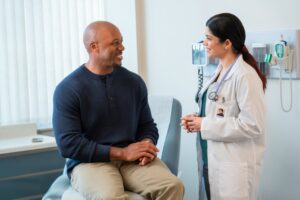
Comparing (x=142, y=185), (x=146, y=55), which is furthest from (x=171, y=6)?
(x=142, y=185)

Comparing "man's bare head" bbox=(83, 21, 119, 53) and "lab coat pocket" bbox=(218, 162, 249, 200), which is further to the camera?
"man's bare head" bbox=(83, 21, 119, 53)

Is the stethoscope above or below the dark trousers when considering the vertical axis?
above

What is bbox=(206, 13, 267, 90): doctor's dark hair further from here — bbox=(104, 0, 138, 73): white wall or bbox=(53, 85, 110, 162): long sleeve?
bbox=(104, 0, 138, 73): white wall

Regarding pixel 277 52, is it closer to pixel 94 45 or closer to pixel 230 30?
pixel 230 30

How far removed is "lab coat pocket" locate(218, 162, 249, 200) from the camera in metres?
1.79

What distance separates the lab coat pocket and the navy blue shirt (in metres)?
0.40

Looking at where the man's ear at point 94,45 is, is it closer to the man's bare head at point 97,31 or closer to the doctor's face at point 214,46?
the man's bare head at point 97,31

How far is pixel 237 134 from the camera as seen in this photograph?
1.76 metres

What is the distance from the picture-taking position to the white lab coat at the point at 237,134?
5.72 ft

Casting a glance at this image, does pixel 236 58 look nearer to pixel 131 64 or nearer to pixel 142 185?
pixel 142 185

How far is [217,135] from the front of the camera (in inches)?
71.3

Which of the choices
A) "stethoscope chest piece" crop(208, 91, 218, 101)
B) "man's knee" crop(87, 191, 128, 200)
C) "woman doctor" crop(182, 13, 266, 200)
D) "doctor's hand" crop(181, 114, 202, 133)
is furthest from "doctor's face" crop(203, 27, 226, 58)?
"man's knee" crop(87, 191, 128, 200)

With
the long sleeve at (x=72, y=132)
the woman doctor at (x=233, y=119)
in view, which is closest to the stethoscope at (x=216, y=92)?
the woman doctor at (x=233, y=119)

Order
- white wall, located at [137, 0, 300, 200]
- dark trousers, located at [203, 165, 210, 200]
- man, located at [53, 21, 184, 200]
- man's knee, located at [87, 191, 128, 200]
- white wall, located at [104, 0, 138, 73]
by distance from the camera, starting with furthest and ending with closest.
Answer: white wall, located at [104, 0, 138, 73] → white wall, located at [137, 0, 300, 200] → dark trousers, located at [203, 165, 210, 200] → man, located at [53, 21, 184, 200] → man's knee, located at [87, 191, 128, 200]
